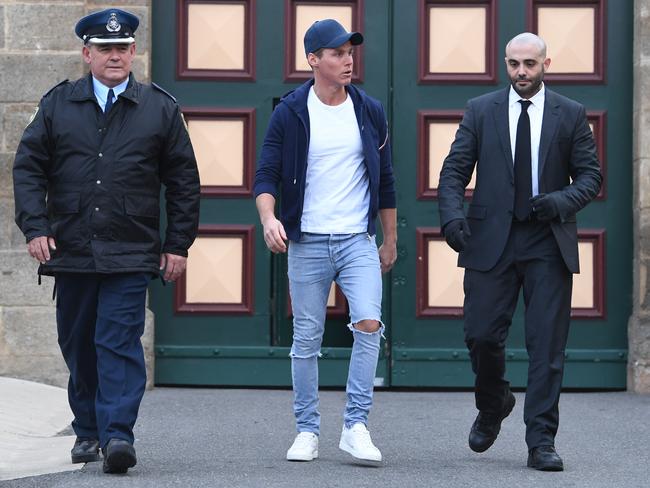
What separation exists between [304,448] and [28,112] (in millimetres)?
3575

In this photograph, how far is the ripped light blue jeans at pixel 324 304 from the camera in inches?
259

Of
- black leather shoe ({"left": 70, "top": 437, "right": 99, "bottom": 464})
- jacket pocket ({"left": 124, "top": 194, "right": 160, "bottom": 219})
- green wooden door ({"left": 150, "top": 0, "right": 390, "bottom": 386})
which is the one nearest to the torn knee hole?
jacket pocket ({"left": 124, "top": 194, "right": 160, "bottom": 219})

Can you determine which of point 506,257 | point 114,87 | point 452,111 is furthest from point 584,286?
point 114,87

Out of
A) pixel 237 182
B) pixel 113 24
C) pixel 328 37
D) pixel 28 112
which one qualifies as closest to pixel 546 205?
pixel 328 37

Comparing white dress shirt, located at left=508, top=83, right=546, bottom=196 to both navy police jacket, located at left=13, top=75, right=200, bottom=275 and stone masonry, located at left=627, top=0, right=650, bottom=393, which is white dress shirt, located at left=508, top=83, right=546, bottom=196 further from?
stone masonry, located at left=627, top=0, right=650, bottom=393

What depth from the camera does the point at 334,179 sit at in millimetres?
6605

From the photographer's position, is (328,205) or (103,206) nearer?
(103,206)

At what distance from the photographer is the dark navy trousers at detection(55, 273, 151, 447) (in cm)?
630

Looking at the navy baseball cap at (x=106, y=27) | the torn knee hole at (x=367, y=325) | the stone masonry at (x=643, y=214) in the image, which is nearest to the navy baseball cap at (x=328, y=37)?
the navy baseball cap at (x=106, y=27)

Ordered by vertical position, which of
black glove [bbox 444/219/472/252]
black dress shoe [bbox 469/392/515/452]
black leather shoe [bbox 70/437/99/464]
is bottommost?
black leather shoe [bbox 70/437/99/464]

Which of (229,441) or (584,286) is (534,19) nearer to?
(584,286)

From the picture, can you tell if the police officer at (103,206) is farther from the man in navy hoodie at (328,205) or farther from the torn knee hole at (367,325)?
the torn knee hole at (367,325)

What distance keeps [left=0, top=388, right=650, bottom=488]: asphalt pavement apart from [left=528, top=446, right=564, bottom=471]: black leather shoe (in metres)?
0.06

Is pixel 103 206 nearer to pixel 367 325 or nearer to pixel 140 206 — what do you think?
pixel 140 206
